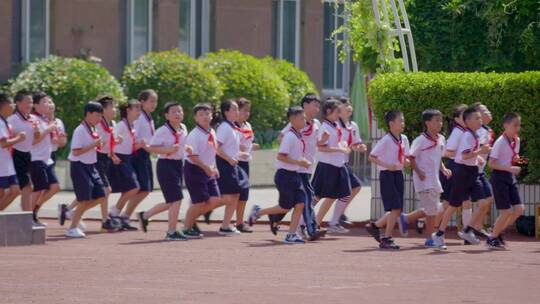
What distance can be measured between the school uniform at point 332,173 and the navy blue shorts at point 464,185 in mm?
1929

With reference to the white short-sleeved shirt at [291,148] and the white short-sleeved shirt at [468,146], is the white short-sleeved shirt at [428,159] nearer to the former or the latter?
the white short-sleeved shirt at [468,146]

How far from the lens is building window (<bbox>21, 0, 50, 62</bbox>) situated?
27266 mm

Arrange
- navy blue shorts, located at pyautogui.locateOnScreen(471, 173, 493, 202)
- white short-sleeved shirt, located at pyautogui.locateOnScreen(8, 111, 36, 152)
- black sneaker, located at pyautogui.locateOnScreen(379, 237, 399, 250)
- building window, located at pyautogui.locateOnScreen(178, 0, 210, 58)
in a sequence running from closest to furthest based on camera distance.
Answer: black sneaker, located at pyautogui.locateOnScreen(379, 237, 399, 250)
navy blue shorts, located at pyautogui.locateOnScreen(471, 173, 493, 202)
white short-sleeved shirt, located at pyautogui.locateOnScreen(8, 111, 36, 152)
building window, located at pyautogui.locateOnScreen(178, 0, 210, 58)

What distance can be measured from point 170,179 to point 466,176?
3651 mm

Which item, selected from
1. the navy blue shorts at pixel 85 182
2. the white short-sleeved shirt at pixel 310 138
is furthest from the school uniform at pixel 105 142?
the white short-sleeved shirt at pixel 310 138

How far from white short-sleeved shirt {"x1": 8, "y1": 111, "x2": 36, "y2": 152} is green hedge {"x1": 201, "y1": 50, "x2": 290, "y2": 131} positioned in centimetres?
1012

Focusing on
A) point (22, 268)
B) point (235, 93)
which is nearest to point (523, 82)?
point (22, 268)

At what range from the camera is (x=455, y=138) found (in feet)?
55.8

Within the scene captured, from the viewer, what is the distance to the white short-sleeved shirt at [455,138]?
16.9 m

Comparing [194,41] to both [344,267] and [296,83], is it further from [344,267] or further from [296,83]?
[344,267]

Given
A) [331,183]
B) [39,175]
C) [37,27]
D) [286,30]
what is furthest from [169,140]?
[286,30]

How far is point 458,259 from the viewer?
14742 mm

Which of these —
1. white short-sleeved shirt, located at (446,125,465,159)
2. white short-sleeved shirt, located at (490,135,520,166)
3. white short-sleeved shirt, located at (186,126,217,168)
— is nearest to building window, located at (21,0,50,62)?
white short-sleeved shirt, located at (186,126,217,168)

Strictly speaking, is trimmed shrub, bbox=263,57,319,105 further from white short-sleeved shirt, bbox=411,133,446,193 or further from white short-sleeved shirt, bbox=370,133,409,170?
white short-sleeved shirt, bbox=370,133,409,170
